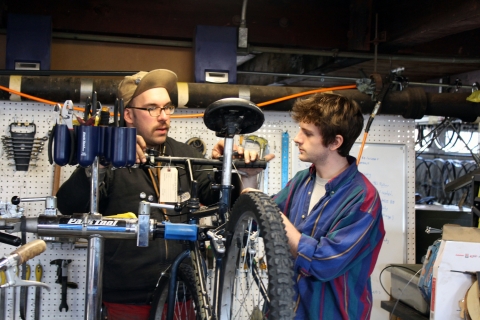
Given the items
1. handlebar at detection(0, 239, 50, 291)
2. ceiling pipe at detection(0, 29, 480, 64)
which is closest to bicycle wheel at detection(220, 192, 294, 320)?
handlebar at detection(0, 239, 50, 291)

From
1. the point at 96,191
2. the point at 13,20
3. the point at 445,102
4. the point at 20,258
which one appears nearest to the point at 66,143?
the point at 96,191

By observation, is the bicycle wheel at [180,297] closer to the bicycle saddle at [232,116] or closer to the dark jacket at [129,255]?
Result: the dark jacket at [129,255]

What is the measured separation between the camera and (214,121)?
169 centimetres

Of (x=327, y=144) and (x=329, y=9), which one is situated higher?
(x=329, y=9)

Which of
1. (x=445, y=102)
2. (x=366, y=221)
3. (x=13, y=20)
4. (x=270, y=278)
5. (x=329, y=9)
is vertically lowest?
(x=270, y=278)

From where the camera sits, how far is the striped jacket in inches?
64.7

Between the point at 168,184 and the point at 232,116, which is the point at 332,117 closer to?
the point at 232,116

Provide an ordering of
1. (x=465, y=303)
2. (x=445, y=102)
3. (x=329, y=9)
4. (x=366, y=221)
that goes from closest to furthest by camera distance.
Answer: (x=366, y=221) < (x=465, y=303) < (x=445, y=102) < (x=329, y=9)

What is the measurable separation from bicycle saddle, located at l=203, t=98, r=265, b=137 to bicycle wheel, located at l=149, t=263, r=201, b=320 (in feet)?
1.75

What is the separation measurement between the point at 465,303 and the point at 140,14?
2337 millimetres

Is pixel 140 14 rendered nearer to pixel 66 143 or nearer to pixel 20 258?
pixel 66 143

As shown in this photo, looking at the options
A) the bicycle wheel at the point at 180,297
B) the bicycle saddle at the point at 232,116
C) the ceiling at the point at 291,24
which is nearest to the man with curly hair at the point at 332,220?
the bicycle saddle at the point at 232,116

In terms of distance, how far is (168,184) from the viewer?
1843 mm

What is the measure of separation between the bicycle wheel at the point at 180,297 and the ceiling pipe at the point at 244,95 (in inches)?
45.5
